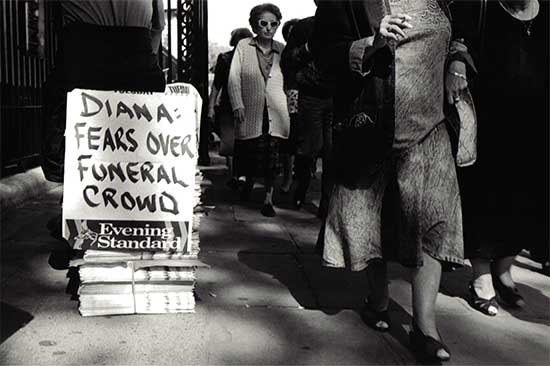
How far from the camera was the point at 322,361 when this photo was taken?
11.0 feet

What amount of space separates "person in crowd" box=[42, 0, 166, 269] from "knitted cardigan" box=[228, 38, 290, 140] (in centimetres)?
318

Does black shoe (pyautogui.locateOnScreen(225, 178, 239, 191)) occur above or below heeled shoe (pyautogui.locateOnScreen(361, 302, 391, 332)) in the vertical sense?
below

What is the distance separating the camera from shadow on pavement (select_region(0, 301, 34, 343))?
3.56 metres

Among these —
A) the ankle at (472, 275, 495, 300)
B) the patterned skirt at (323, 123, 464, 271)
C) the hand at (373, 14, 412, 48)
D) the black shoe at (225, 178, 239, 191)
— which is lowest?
the black shoe at (225, 178, 239, 191)

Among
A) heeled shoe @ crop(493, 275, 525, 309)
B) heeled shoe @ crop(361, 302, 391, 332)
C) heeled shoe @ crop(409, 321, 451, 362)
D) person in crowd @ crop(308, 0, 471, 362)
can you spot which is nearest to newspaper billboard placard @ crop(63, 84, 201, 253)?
person in crowd @ crop(308, 0, 471, 362)

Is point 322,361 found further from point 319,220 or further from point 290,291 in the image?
point 319,220

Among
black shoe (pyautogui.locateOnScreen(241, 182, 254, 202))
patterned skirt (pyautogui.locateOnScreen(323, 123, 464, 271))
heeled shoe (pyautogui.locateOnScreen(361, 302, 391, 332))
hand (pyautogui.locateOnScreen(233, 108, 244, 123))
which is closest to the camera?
patterned skirt (pyautogui.locateOnScreen(323, 123, 464, 271))

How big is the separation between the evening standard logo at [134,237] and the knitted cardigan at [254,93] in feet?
12.0

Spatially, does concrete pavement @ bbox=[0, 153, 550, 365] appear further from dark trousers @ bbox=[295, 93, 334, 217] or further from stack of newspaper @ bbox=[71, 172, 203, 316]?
dark trousers @ bbox=[295, 93, 334, 217]

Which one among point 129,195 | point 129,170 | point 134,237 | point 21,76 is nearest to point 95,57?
point 129,170

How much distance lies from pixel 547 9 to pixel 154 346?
2814 mm

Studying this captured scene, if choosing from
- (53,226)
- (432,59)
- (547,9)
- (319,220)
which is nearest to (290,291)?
(53,226)

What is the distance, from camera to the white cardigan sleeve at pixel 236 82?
741cm

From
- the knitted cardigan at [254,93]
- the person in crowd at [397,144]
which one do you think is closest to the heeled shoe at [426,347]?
the person in crowd at [397,144]
